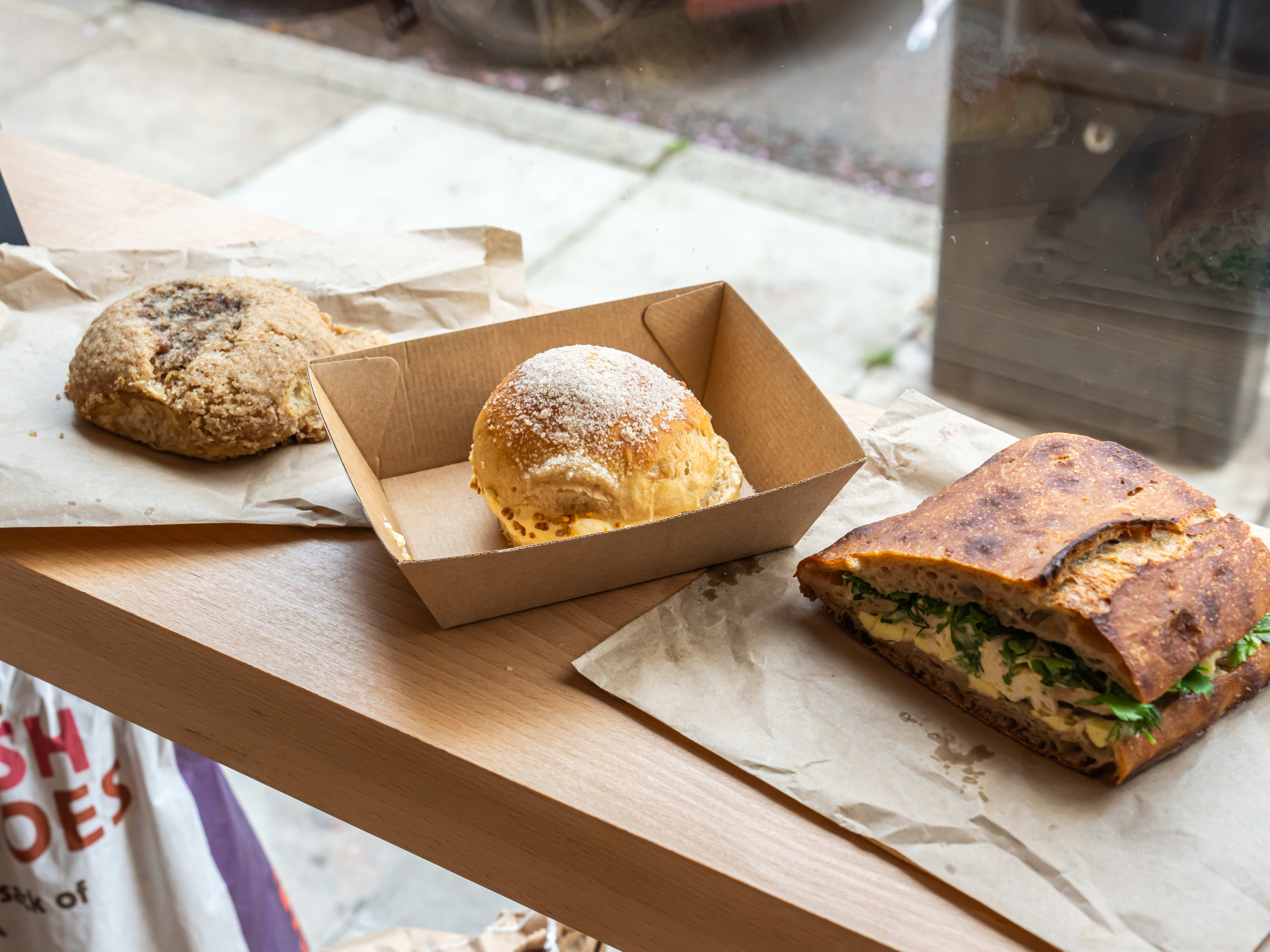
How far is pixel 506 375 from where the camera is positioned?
122 centimetres

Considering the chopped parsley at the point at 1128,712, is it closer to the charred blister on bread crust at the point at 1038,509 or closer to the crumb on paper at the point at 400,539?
the charred blister on bread crust at the point at 1038,509

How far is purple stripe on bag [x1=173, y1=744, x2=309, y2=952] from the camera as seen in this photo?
62.5 inches

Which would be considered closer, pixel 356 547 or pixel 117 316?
pixel 356 547

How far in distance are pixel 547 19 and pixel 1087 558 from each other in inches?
78.6

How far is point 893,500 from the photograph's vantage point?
113 cm

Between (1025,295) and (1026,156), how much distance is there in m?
0.23

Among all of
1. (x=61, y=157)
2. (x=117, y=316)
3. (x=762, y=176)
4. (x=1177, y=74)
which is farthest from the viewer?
(x=762, y=176)

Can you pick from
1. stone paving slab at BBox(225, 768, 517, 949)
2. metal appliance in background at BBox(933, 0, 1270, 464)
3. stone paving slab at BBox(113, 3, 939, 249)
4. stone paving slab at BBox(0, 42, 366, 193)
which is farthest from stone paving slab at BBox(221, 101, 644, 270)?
stone paving slab at BBox(225, 768, 517, 949)

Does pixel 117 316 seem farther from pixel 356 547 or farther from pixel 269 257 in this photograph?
pixel 356 547

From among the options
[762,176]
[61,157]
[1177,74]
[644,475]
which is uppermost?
[1177,74]

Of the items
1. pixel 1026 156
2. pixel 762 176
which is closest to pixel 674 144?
pixel 762 176

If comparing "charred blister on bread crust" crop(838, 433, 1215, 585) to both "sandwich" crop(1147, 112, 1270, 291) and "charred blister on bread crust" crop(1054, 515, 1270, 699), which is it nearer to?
"charred blister on bread crust" crop(1054, 515, 1270, 699)

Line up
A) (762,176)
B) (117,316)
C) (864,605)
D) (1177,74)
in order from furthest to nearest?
(762,176), (1177,74), (117,316), (864,605)

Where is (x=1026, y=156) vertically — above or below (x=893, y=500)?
above
